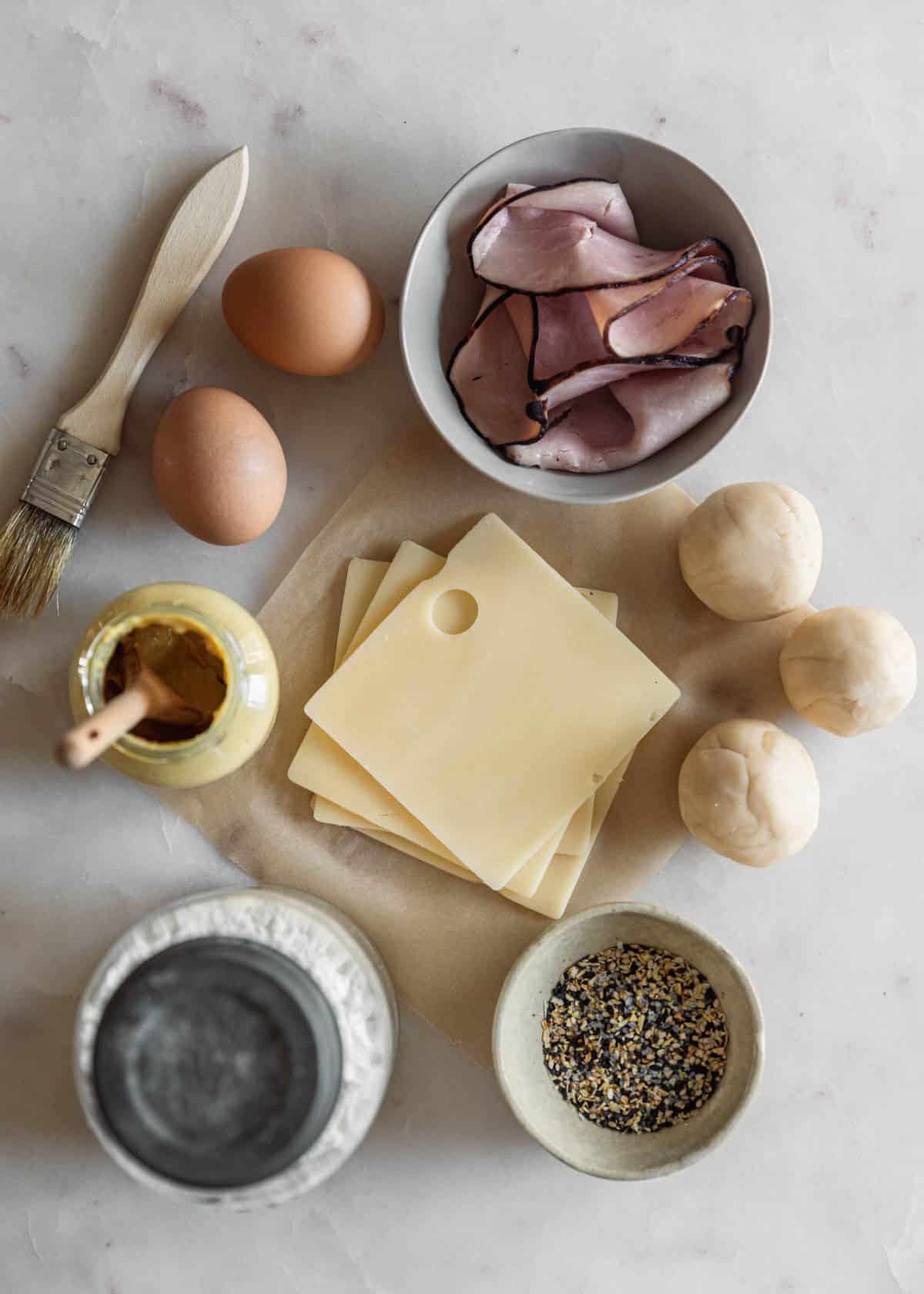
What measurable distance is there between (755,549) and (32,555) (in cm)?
68

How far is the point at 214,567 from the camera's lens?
3.45ft

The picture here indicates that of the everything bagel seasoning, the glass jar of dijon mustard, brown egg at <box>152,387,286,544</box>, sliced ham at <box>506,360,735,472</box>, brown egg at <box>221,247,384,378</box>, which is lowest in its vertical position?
the everything bagel seasoning

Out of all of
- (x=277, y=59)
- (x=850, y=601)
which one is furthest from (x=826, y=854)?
(x=277, y=59)

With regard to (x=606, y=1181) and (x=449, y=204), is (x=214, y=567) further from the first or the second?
(x=606, y=1181)

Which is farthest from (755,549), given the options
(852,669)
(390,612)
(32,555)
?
(32,555)

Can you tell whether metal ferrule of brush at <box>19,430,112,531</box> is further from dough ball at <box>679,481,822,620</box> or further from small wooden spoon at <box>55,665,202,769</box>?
dough ball at <box>679,481,822,620</box>

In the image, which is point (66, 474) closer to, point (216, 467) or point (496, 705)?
point (216, 467)

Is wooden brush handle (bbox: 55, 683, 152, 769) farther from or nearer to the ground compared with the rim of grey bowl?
nearer to the ground

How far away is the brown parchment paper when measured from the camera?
3.40ft

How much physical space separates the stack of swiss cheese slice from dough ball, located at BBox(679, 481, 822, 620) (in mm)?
105

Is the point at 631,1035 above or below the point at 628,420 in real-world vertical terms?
below

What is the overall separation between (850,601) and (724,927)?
1.15ft

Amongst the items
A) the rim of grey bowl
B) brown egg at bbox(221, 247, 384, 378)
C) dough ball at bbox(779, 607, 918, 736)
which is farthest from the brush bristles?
dough ball at bbox(779, 607, 918, 736)

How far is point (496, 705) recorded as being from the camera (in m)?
1.03
